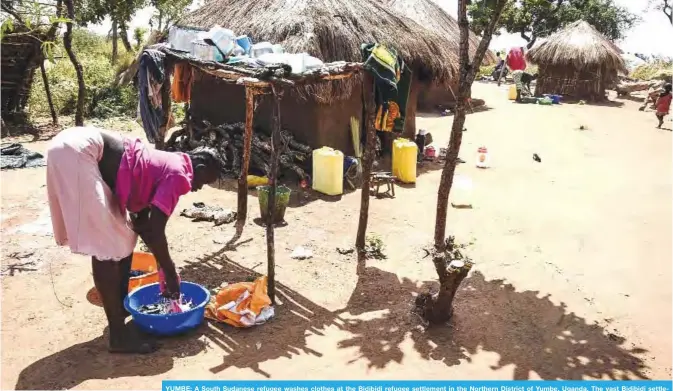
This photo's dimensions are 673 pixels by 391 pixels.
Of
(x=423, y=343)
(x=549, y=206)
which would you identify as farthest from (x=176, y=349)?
(x=549, y=206)

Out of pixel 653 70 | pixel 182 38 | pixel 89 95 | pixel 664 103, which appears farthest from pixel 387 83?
pixel 653 70

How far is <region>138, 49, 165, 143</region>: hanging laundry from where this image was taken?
17.3 feet

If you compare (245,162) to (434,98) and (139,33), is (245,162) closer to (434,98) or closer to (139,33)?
(434,98)

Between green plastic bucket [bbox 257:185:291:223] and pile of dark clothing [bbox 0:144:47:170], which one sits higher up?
pile of dark clothing [bbox 0:144:47:170]

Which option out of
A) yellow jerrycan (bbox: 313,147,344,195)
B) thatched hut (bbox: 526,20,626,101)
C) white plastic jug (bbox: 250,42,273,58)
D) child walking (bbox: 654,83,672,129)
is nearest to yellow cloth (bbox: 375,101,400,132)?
white plastic jug (bbox: 250,42,273,58)

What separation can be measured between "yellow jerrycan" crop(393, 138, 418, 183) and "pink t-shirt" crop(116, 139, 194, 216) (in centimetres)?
536

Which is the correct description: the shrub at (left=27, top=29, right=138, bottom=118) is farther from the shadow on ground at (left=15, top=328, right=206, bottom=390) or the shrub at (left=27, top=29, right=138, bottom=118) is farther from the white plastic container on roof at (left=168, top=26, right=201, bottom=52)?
the shadow on ground at (left=15, top=328, right=206, bottom=390)

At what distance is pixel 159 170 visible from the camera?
3.32m

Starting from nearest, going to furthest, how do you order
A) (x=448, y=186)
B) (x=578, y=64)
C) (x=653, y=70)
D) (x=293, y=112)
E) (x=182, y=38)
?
(x=448, y=186)
(x=182, y=38)
(x=293, y=112)
(x=578, y=64)
(x=653, y=70)

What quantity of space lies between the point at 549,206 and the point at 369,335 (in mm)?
4530

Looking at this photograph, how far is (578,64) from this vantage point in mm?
18281

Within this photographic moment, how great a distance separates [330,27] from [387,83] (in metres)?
3.49

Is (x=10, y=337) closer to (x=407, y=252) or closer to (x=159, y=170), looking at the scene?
(x=159, y=170)

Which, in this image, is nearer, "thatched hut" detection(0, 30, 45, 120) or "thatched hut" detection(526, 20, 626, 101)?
"thatched hut" detection(0, 30, 45, 120)
